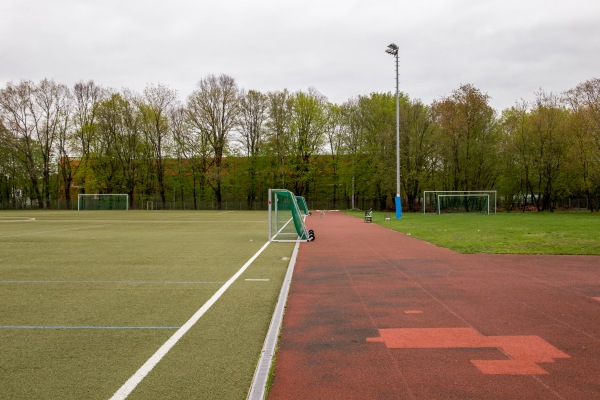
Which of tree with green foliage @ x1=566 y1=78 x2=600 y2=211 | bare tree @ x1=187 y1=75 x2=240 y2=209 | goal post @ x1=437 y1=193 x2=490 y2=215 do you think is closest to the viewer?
tree with green foliage @ x1=566 y1=78 x2=600 y2=211

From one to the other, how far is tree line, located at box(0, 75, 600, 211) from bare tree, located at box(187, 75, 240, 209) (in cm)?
13

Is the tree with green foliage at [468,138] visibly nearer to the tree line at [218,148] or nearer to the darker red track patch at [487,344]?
the tree line at [218,148]

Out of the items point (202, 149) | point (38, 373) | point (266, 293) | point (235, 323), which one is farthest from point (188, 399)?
point (202, 149)

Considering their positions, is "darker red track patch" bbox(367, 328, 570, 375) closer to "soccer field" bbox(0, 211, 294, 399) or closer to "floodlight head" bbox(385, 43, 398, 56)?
"soccer field" bbox(0, 211, 294, 399)

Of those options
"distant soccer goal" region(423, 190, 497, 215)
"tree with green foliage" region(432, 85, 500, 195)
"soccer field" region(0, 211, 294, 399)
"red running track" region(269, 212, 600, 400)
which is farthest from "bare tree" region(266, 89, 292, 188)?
"red running track" region(269, 212, 600, 400)

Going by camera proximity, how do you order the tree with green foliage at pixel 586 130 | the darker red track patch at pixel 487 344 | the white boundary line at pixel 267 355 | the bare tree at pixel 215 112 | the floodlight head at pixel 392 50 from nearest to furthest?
the white boundary line at pixel 267 355 < the darker red track patch at pixel 487 344 < the floodlight head at pixel 392 50 < the tree with green foliage at pixel 586 130 < the bare tree at pixel 215 112

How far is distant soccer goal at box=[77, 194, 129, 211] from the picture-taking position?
61.0m

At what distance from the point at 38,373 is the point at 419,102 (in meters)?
52.4

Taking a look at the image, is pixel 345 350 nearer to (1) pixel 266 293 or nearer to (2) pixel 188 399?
(2) pixel 188 399

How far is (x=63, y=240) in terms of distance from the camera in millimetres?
17859

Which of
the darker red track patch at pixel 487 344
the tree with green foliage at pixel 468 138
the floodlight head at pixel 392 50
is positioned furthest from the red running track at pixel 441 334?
the tree with green foliage at pixel 468 138

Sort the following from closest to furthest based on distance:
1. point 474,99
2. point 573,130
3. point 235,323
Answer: point 235,323 < point 573,130 < point 474,99

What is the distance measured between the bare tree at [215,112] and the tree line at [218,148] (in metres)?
0.13

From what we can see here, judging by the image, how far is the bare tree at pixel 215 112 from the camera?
59.3m
